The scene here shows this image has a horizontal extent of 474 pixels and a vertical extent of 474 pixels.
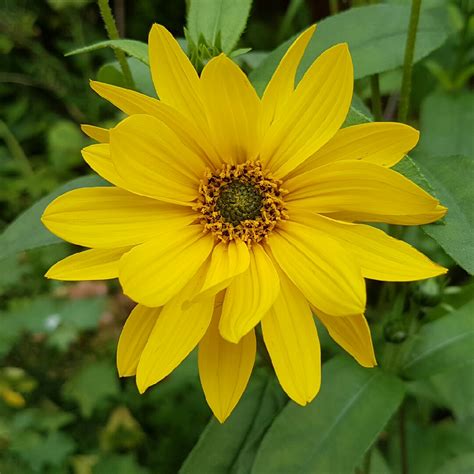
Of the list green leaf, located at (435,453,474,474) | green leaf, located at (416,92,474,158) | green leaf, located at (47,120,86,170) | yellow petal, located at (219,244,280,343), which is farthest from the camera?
green leaf, located at (47,120,86,170)

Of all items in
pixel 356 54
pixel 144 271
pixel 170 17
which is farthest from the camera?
pixel 170 17

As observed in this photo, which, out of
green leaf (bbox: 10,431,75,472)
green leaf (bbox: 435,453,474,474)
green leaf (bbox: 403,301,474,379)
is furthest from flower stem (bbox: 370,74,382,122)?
green leaf (bbox: 10,431,75,472)

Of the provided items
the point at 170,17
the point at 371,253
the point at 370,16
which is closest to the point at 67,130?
the point at 170,17

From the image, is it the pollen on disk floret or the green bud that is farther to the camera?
the green bud

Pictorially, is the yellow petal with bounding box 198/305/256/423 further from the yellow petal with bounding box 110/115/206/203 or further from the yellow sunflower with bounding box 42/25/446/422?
the yellow petal with bounding box 110/115/206/203

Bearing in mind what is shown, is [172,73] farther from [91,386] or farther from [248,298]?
[91,386]

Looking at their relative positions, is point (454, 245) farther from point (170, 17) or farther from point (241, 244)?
point (170, 17)

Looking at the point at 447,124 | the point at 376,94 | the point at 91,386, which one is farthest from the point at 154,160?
the point at 91,386

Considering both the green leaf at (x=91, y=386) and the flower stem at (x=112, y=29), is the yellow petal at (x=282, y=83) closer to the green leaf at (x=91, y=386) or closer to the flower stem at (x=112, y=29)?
the flower stem at (x=112, y=29)
